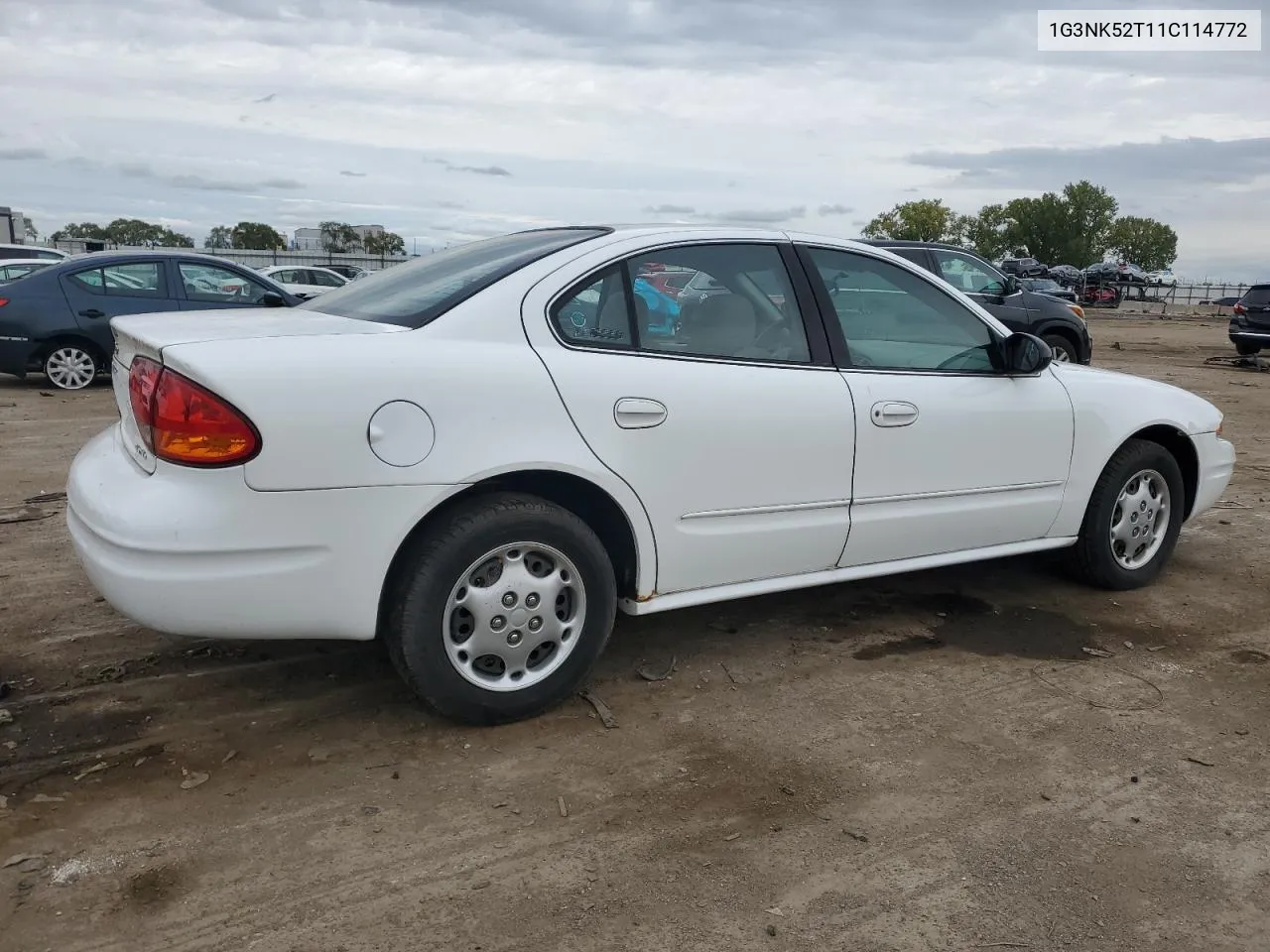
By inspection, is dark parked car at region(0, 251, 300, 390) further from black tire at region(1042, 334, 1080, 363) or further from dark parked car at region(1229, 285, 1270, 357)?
dark parked car at region(1229, 285, 1270, 357)

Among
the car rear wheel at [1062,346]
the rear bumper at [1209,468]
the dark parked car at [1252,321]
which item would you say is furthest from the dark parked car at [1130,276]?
the rear bumper at [1209,468]

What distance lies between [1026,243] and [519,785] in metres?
113

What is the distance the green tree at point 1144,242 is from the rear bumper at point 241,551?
117588 mm

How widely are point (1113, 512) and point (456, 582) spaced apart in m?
3.19

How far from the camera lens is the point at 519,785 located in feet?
9.96

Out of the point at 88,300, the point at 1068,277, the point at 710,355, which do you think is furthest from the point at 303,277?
the point at 1068,277

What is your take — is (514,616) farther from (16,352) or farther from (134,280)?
(16,352)

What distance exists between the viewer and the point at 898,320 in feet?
13.8

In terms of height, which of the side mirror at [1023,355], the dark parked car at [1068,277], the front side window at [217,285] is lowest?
the side mirror at [1023,355]

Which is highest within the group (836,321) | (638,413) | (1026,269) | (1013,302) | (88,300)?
(1026,269)

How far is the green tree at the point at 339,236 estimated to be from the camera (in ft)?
213

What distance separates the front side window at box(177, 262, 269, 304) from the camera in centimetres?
1123

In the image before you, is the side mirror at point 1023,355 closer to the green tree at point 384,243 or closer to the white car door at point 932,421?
the white car door at point 932,421

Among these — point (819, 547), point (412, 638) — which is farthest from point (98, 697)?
point (819, 547)
